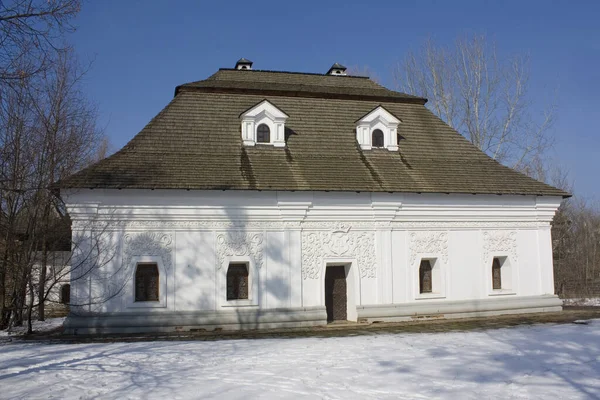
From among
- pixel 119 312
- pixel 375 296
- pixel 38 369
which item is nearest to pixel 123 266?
pixel 119 312

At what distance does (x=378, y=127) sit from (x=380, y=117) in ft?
1.14

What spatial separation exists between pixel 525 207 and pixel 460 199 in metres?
2.47

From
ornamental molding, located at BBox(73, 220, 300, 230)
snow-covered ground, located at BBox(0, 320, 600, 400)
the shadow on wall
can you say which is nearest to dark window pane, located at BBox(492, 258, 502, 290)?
snow-covered ground, located at BBox(0, 320, 600, 400)

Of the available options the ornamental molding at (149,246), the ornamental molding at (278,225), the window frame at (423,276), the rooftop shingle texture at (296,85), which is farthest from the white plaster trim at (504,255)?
the ornamental molding at (149,246)

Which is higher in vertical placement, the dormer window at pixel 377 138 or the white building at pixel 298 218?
the dormer window at pixel 377 138

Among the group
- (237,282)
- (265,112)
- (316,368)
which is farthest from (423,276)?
(316,368)

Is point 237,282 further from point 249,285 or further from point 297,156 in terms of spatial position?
point 297,156

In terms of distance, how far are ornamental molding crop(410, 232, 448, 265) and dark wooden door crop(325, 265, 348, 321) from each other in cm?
227

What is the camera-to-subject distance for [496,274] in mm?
17750

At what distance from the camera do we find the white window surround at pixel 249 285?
14961 mm

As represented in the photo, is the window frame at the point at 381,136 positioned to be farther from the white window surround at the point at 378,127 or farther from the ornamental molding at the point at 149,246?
the ornamental molding at the point at 149,246

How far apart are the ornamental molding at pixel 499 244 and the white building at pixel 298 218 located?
0.13ft

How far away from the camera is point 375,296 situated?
15992 millimetres

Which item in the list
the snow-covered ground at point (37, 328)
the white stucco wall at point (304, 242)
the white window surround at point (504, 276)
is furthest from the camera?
the white window surround at point (504, 276)
